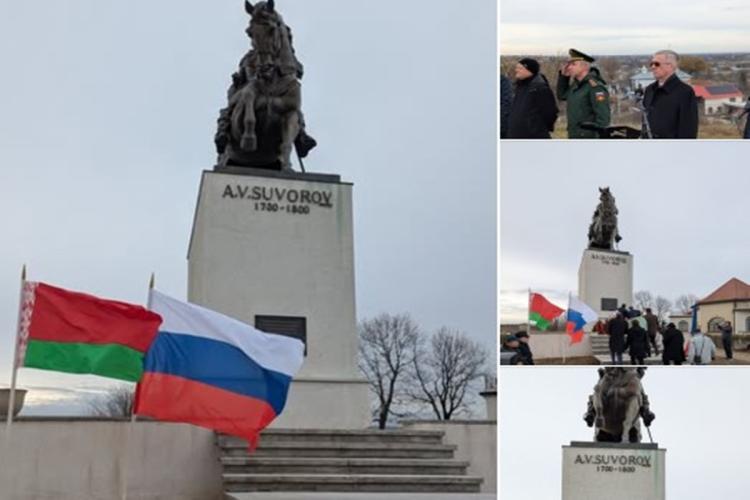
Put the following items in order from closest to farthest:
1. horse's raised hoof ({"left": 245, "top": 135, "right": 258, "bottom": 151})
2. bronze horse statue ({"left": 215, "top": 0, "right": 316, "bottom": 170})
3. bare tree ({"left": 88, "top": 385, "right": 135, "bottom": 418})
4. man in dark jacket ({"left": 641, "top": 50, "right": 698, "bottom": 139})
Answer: man in dark jacket ({"left": 641, "top": 50, "right": 698, "bottom": 139})
horse's raised hoof ({"left": 245, "top": 135, "right": 258, "bottom": 151})
bronze horse statue ({"left": 215, "top": 0, "right": 316, "bottom": 170})
bare tree ({"left": 88, "top": 385, "right": 135, "bottom": 418})

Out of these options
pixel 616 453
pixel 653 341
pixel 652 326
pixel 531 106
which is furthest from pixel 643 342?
pixel 531 106

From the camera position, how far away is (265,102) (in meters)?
15.5

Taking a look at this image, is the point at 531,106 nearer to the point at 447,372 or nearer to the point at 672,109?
the point at 672,109

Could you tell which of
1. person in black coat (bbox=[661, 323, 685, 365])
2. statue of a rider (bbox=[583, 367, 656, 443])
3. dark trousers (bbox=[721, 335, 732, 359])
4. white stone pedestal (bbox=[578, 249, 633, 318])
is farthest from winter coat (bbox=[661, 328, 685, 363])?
white stone pedestal (bbox=[578, 249, 633, 318])

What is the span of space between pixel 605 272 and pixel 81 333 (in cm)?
985

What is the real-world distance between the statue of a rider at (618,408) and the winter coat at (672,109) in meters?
8.96

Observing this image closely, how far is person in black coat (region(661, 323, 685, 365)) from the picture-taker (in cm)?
1155

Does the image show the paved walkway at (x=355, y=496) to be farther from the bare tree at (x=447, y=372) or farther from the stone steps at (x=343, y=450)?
the bare tree at (x=447, y=372)

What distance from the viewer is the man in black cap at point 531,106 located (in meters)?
8.20

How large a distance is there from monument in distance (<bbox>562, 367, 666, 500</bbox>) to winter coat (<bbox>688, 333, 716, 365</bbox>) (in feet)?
15.5

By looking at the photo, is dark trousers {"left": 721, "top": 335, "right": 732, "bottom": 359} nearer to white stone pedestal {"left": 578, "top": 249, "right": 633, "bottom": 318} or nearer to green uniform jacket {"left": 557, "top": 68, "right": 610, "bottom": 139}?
green uniform jacket {"left": 557, "top": 68, "right": 610, "bottom": 139}

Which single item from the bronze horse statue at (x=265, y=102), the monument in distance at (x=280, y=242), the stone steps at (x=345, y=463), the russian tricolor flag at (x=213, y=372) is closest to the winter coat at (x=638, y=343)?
the stone steps at (x=345, y=463)

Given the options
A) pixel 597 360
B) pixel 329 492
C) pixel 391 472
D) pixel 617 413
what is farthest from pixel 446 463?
pixel 617 413

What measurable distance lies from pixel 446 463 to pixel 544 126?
185 inches
